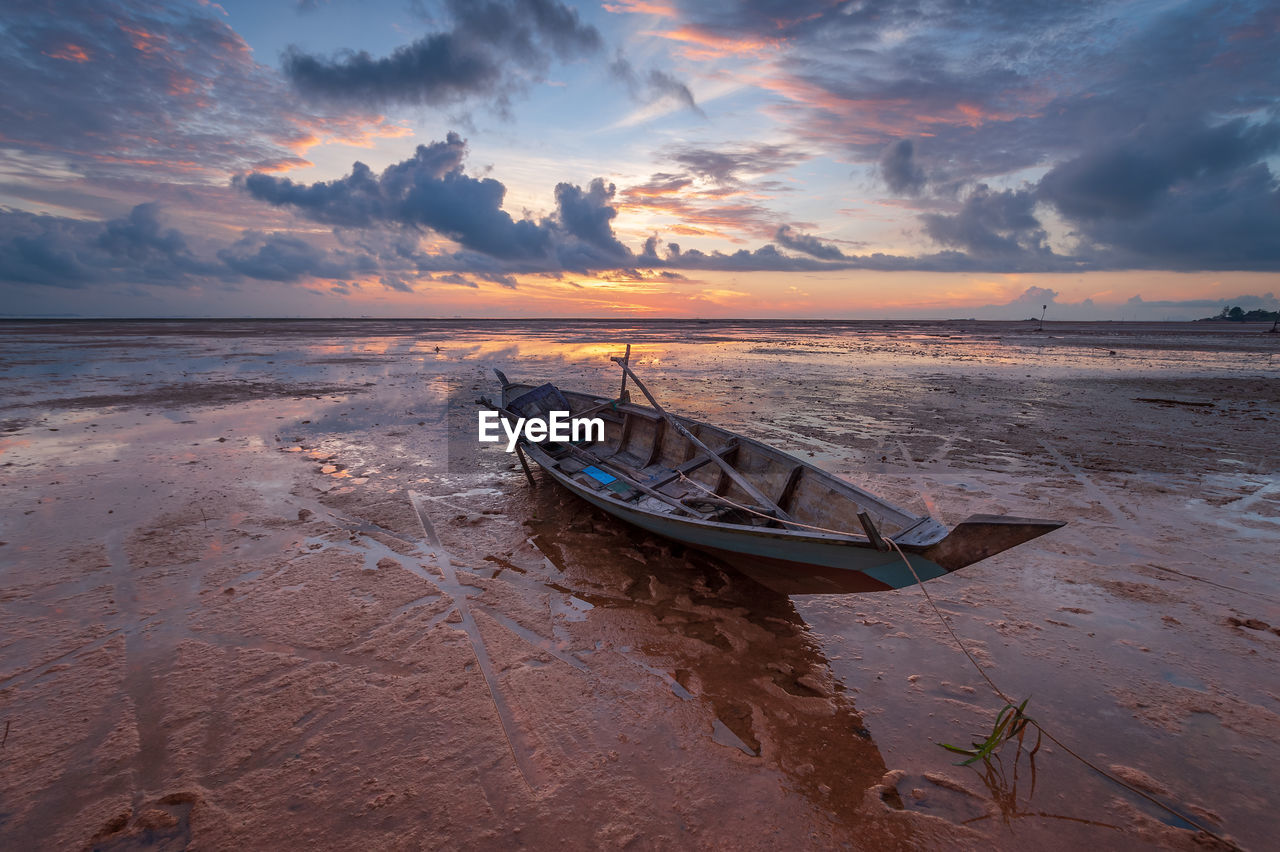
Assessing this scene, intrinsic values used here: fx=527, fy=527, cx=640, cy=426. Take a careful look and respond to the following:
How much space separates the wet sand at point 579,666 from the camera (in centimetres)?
326

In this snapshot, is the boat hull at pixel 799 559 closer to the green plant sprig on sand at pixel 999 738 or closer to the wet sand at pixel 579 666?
the wet sand at pixel 579 666

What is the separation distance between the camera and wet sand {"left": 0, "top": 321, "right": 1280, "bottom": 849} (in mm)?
3264

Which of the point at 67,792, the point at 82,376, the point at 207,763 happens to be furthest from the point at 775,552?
the point at 82,376

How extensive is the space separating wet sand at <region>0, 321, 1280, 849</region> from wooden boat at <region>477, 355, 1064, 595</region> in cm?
69

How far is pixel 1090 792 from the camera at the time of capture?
3.41 meters

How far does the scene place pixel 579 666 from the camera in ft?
15.2

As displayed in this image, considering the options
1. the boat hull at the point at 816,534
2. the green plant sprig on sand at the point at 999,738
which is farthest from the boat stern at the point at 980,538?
the green plant sprig on sand at the point at 999,738

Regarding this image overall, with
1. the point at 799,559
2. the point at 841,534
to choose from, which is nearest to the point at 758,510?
the point at 799,559

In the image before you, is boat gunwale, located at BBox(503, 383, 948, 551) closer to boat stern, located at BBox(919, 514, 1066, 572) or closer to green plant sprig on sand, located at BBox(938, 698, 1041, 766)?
boat stern, located at BBox(919, 514, 1066, 572)

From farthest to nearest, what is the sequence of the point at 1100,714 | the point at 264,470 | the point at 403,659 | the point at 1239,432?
the point at 1239,432 → the point at 264,470 → the point at 403,659 → the point at 1100,714

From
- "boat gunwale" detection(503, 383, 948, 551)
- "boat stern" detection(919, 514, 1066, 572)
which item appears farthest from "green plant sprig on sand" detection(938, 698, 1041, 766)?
"boat gunwale" detection(503, 383, 948, 551)

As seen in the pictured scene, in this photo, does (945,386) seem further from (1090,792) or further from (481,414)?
(1090,792)

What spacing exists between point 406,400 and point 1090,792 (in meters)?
17.2

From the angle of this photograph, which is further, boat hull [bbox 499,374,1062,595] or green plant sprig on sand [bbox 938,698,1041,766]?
boat hull [bbox 499,374,1062,595]
